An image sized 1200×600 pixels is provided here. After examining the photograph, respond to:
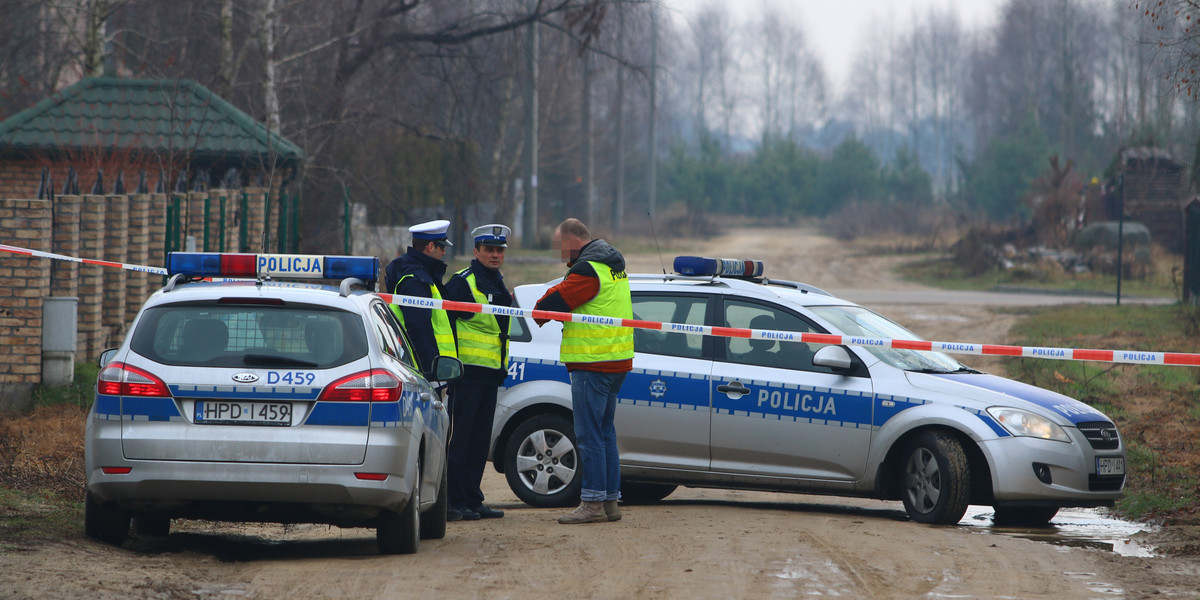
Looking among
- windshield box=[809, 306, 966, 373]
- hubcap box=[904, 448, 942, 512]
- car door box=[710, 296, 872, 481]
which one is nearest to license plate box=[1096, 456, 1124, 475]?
hubcap box=[904, 448, 942, 512]

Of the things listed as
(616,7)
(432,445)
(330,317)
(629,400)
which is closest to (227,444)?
(330,317)

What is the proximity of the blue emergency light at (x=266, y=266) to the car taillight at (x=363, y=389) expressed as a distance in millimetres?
896

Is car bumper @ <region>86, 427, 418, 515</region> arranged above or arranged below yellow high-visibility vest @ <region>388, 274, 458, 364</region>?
below

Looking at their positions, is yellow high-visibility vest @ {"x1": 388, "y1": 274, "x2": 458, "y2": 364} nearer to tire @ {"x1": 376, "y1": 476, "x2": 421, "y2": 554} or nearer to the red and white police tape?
the red and white police tape

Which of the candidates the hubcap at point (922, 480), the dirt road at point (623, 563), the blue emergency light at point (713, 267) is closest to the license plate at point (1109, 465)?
the dirt road at point (623, 563)

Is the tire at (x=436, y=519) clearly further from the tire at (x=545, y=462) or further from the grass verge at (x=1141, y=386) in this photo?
the grass verge at (x=1141, y=386)

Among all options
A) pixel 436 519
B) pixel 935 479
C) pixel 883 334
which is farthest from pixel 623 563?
pixel 883 334

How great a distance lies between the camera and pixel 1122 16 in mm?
70438

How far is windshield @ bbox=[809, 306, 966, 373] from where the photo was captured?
8.30m

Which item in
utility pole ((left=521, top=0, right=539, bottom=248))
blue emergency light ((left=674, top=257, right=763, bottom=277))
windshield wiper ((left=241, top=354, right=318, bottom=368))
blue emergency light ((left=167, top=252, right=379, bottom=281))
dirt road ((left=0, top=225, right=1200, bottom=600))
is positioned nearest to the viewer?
dirt road ((left=0, top=225, right=1200, bottom=600))

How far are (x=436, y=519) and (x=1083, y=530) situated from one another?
4.10 m

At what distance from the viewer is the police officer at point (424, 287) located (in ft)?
26.1

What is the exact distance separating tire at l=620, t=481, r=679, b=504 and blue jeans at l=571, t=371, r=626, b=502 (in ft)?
4.29

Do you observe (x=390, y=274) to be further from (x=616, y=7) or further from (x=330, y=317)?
(x=616, y=7)
